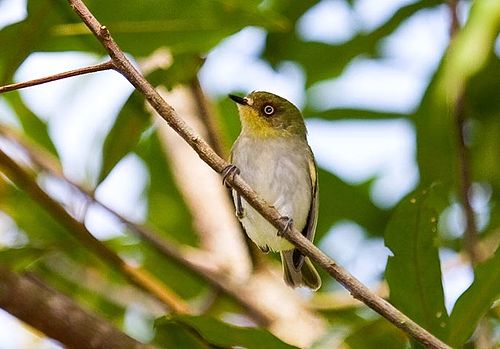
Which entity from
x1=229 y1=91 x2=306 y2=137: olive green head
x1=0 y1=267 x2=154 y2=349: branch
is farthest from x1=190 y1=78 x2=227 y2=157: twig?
x1=0 y1=267 x2=154 y2=349: branch

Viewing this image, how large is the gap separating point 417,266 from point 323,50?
55.2 inches

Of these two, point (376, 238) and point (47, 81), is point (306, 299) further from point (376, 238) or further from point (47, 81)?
point (47, 81)

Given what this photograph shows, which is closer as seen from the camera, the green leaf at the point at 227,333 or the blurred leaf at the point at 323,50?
the green leaf at the point at 227,333

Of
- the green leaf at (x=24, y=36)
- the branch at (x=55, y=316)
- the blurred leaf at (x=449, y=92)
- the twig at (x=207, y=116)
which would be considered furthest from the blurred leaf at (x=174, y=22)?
the branch at (x=55, y=316)

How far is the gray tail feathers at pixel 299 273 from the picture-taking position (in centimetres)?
352

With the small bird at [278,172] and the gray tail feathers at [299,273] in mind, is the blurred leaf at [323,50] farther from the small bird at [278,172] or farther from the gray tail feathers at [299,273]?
the gray tail feathers at [299,273]

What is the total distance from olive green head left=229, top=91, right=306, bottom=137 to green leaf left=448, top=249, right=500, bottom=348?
152 cm

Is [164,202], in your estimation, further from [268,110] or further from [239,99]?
[239,99]

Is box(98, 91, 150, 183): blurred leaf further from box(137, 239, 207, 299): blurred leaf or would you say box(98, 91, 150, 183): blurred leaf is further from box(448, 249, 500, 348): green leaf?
box(448, 249, 500, 348): green leaf

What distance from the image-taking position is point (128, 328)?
12.8 ft

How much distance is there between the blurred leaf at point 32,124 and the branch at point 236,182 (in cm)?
175

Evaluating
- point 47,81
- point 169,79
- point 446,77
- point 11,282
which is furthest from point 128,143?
point 47,81

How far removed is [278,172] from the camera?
3.79 metres

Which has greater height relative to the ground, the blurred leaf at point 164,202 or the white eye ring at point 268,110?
the white eye ring at point 268,110
